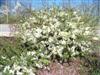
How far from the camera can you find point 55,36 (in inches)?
375

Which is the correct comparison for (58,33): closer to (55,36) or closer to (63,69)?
(55,36)

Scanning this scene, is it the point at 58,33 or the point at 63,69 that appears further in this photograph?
the point at 58,33

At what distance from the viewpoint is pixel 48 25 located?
9.76m

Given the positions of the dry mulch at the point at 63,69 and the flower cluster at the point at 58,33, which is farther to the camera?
the flower cluster at the point at 58,33

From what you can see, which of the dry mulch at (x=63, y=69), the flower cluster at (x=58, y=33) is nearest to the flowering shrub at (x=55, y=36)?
the flower cluster at (x=58, y=33)

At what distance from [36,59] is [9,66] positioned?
0.61m

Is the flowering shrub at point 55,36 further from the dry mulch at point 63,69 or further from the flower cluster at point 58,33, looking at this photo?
the dry mulch at point 63,69

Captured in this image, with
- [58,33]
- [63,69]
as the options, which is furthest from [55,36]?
[63,69]

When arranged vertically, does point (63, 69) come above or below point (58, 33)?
below

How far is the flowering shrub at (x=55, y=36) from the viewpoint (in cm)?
935

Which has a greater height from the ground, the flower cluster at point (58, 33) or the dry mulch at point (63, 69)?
the flower cluster at point (58, 33)

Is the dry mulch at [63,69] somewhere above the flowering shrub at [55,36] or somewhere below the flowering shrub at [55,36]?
below

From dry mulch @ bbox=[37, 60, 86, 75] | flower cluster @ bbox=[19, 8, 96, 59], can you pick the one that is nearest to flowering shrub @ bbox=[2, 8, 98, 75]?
flower cluster @ bbox=[19, 8, 96, 59]

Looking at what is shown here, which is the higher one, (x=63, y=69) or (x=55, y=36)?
(x=55, y=36)
